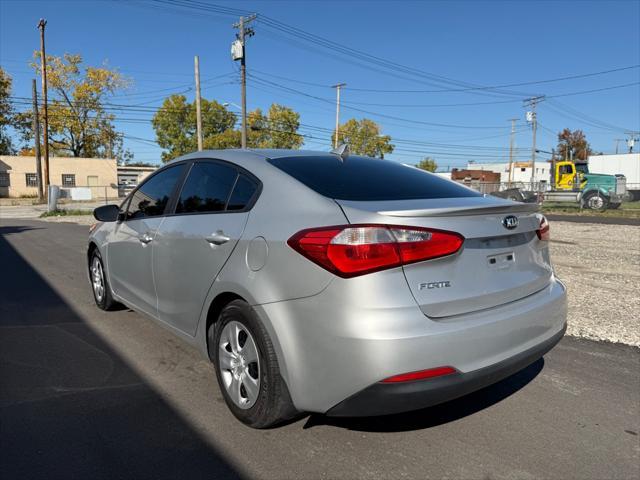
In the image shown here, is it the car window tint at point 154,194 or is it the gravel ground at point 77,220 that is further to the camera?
the gravel ground at point 77,220

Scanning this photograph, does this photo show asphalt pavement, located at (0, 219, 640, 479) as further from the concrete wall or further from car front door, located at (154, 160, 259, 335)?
the concrete wall

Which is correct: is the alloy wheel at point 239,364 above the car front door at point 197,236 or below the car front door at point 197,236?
below

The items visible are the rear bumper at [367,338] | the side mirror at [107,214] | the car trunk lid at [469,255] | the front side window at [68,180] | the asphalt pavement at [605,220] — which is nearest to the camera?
the rear bumper at [367,338]

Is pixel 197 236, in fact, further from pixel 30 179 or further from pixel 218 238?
pixel 30 179

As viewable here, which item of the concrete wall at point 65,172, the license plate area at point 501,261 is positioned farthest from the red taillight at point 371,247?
the concrete wall at point 65,172

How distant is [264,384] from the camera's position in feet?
8.32

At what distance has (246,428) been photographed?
9.08 feet

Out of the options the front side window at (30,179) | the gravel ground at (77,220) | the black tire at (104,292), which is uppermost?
the front side window at (30,179)

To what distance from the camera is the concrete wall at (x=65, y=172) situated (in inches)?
1853

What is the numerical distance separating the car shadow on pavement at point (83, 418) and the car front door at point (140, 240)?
0.52 meters

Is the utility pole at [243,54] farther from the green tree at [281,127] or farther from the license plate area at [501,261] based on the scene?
the green tree at [281,127]

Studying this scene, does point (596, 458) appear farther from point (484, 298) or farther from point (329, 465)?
point (329, 465)

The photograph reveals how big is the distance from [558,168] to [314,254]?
3501 cm

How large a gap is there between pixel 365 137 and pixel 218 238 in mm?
63260
